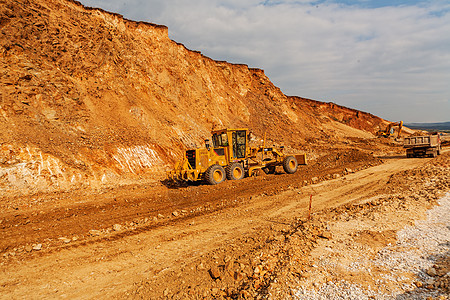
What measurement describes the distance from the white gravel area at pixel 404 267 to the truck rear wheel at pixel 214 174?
7635mm

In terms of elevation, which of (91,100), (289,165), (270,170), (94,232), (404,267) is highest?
(91,100)

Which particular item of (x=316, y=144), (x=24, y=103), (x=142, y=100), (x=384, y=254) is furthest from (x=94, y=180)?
Result: (x=316, y=144)

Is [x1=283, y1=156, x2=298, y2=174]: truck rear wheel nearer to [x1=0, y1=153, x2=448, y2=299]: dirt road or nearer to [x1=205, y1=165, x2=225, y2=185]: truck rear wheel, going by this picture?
[x1=0, y1=153, x2=448, y2=299]: dirt road

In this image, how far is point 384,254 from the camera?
4469mm

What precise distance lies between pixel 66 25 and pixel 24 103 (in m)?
7.56

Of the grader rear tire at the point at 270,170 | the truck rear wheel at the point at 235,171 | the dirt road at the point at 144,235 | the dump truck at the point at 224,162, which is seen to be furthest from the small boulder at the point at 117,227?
the grader rear tire at the point at 270,170

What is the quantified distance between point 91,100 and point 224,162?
372 inches

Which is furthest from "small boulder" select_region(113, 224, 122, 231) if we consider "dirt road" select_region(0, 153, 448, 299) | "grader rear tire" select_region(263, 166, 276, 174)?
"grader rear tire" select_region(263, 166, 276, 174)

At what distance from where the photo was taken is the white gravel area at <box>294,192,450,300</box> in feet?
11.2

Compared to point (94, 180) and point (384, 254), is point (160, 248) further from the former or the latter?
point (94, 180)

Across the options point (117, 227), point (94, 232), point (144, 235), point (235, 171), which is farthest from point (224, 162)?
point (94, 232)

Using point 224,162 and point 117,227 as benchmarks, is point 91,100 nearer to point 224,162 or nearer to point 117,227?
point 224,162

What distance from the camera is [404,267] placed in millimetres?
4008


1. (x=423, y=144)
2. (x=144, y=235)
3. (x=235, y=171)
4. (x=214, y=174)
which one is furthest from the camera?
(x=423, y=144)
